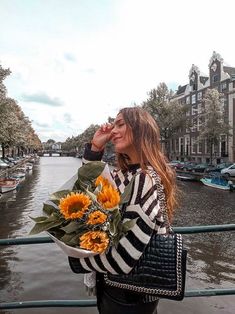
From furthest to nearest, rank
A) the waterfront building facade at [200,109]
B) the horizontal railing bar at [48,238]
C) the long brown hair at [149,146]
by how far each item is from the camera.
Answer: the waterfront building facade at [200,109], the horizontal railing bar at [48,238], the long brown hair at [149,146]

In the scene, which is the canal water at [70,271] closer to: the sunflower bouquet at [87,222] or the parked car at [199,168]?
the sunflower bouquet at [87,222]

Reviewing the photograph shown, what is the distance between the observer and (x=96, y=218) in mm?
1428

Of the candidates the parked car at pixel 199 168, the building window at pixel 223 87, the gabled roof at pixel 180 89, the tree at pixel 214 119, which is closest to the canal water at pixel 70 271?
the tree at pixel 214 119

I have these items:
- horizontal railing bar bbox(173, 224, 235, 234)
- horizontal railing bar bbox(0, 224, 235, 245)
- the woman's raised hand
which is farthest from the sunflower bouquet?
horizontal railing bar bbox(173, 224, 235, 234)

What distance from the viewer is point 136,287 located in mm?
1495

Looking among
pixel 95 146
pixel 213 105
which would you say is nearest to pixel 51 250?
pixel 95 146

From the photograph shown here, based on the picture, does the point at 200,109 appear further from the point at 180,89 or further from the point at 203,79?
the point at 180,89

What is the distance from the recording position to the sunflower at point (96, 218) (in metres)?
1.42

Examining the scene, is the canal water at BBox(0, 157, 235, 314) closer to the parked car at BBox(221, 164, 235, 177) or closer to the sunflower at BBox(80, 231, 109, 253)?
the sunflower at BBox(80, 231, 109, 253)

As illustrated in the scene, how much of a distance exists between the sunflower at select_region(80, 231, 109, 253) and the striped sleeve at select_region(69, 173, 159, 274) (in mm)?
73

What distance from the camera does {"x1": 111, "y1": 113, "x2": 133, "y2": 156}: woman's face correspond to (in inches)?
69.4

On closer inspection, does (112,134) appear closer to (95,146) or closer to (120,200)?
(95,146)

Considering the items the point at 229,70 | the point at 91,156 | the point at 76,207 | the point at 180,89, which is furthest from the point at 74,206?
the point at 180,89

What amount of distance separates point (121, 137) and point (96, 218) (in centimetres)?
50
